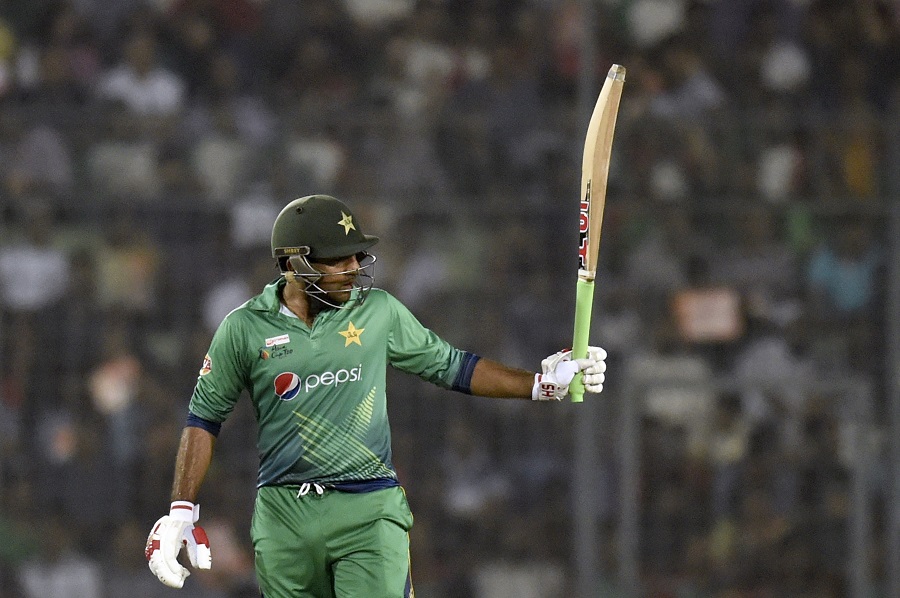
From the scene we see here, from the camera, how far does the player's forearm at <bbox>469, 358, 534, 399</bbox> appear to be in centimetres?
534

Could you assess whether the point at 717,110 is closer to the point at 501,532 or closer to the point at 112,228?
the point at 501,532

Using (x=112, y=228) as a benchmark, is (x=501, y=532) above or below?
below

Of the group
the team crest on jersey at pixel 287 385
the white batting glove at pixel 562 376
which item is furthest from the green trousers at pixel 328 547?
the white batting glove at pixel 562 376

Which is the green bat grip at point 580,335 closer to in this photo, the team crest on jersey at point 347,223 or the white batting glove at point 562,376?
the white batting glove at point 562,376

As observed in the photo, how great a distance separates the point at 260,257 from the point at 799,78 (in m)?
3.85

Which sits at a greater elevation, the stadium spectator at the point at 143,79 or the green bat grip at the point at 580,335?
the stadium spectator at the point at 143,79

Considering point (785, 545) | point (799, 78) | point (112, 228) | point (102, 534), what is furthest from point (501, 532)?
point (799, 78)

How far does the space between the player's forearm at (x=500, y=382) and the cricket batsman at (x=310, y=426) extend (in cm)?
13

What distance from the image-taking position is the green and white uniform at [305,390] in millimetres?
5145

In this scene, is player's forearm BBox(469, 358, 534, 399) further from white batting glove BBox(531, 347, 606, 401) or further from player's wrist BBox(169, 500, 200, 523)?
player's wrist BBox(169, 500, 200, 523)

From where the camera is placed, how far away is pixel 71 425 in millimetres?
8695

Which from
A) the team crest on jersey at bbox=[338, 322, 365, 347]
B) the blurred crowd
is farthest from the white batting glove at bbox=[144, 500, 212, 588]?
the blurred crowd

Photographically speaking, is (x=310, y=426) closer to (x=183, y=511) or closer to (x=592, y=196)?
(x=183, y=511)

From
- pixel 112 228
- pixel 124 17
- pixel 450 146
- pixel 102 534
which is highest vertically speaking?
pixel 124 17
